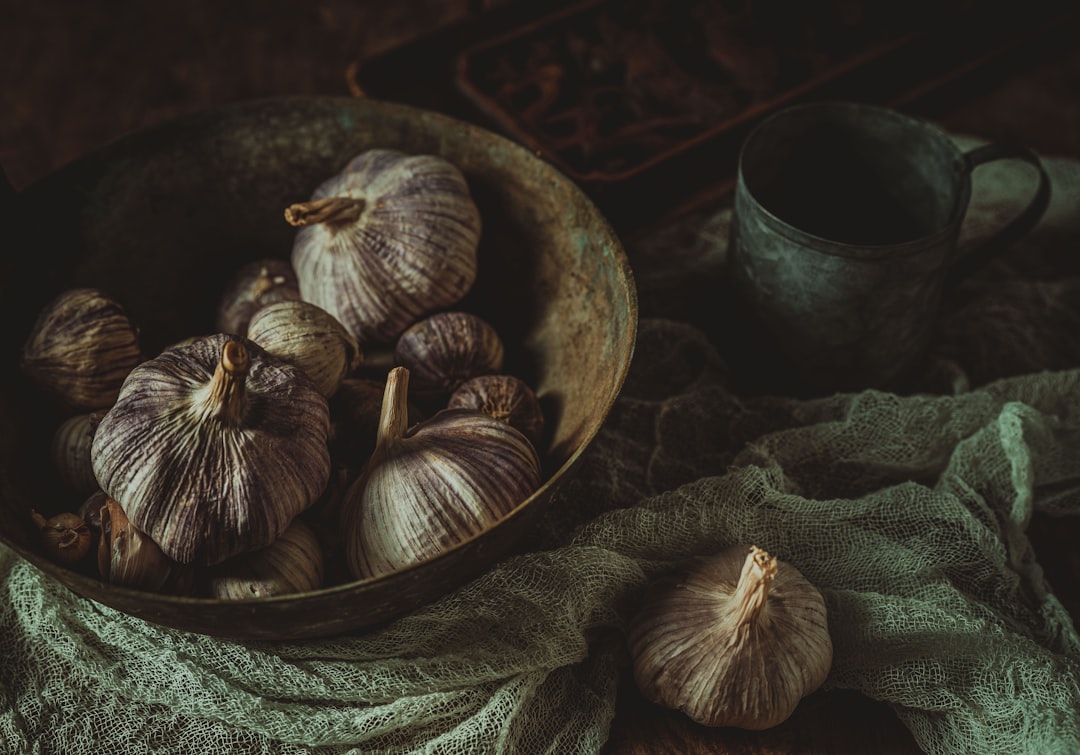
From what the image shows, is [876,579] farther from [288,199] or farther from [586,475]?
[288,199]

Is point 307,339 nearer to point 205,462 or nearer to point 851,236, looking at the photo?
point 205,462

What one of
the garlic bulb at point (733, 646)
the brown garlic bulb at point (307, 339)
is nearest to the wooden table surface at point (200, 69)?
the brown garlic bulb at point (307, 339)

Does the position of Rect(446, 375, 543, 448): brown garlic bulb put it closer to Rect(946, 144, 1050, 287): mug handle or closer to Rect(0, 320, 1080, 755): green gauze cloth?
Rect(0, 320, 1080, 755): green gauze cloth

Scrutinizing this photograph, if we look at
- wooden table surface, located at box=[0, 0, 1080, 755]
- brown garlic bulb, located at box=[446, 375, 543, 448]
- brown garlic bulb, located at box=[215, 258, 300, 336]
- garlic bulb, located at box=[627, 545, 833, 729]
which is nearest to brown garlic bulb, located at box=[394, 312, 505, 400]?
brown garlic bulb, located at box=[446, 375, 543, 448]

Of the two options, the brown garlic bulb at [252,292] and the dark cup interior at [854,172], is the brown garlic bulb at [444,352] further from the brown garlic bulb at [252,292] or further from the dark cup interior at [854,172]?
the dark cup interior at [854,172]

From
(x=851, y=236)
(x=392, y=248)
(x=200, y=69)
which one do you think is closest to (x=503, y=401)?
(x=392, y=248)
